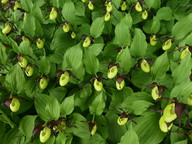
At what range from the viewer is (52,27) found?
6.89 feet

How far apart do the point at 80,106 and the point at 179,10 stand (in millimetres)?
1598

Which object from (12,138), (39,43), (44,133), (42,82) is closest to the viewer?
(44,133)

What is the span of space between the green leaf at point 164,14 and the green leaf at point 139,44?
586mm

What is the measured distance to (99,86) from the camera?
1.36 metres

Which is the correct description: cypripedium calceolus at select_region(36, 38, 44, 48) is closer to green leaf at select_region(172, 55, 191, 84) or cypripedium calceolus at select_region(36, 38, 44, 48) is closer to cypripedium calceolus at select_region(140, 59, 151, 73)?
cypripedium calceolus at select_region(140, 59, 151, 73)

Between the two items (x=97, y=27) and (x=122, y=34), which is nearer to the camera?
(x=122, y=34)

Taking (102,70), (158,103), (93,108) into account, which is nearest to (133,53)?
(102,70)

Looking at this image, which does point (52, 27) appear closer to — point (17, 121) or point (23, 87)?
point (23, 87)

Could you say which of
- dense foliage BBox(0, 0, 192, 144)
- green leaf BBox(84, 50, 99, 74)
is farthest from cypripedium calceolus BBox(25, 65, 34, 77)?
green leaf BBox(84, 50, 99, 74)

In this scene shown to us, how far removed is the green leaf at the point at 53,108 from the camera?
1.21m

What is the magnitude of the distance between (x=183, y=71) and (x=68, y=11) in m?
1.29

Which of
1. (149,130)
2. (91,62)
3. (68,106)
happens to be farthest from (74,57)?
(149,130)

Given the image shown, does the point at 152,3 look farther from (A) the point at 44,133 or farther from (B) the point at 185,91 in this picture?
(A) the point at 44,133

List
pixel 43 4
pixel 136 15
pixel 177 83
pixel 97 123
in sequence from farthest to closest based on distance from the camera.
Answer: pixel 43 4
pixel 136 15
pixel 97 123
pixel 177 83
